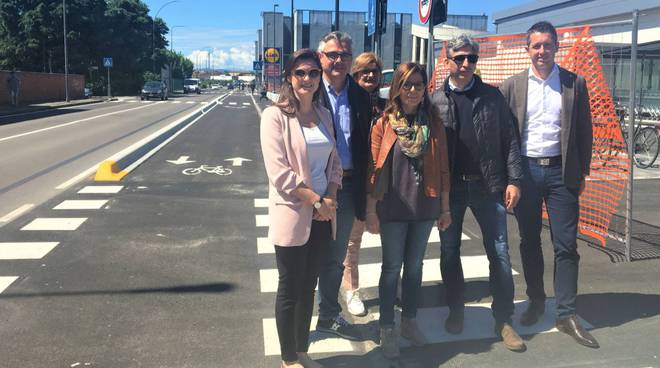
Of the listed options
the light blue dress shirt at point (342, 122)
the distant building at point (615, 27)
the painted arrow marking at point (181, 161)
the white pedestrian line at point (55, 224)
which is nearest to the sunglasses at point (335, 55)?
the light blue dress shirt at point (342, 122)

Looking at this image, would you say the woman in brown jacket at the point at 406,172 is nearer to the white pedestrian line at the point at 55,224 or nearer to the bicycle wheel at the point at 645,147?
the white pedestrian line at the point at 55,224

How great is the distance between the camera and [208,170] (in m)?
10.5

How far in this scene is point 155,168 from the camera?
10516mm

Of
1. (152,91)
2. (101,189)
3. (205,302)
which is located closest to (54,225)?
(101,189)

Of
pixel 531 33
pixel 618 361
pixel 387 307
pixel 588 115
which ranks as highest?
pixel 531 33

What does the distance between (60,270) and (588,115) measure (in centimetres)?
444

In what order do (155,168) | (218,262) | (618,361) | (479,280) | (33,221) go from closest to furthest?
(618,361) → (479,280) → (218,262) → (33,221) → (155,168)

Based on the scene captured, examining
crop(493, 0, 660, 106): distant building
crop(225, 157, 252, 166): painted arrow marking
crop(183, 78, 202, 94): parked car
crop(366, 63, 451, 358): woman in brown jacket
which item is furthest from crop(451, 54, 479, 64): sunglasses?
crop(183, 78, 202, 94): parked car

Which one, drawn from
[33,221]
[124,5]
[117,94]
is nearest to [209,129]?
[33,221]

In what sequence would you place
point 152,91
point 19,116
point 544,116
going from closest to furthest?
point 544,116
point 19,116
point 152,91

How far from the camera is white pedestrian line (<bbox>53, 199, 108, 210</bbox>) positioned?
7226 millimetres

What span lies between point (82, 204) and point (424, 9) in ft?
17.0

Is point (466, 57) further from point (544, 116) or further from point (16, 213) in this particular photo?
point (16, 213)

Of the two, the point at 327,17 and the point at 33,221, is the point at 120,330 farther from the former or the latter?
the point at 327,17
